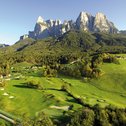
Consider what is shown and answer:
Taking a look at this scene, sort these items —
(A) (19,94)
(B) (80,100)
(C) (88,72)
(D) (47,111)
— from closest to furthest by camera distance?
(D) (47,111) → (B) (80,100) → (A) (19,94) → (C) (88,72)

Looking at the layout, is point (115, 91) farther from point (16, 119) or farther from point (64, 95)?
point (16, 119)

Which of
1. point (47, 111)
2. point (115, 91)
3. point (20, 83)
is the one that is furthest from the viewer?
point (20, 83)

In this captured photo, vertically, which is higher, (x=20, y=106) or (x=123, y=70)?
(x=123, y=70)

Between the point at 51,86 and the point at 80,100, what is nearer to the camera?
the point at 80,100

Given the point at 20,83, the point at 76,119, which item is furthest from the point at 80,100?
the point at 20,83

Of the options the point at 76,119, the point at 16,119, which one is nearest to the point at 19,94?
the point at 16,119

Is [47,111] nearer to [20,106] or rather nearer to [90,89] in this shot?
[20,106]
